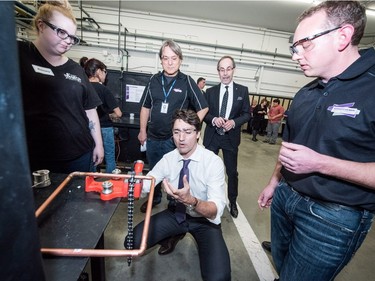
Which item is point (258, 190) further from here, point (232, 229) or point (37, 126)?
point (37, 126)

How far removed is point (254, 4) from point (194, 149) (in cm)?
595

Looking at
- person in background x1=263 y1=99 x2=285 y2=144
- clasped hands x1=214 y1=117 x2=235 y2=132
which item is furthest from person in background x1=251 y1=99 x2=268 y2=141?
clasped hands x1=214 y1=117 x2=235 y2=132

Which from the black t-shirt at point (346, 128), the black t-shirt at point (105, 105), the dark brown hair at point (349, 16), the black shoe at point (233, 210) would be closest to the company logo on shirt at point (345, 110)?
the black t-shirt at point (346, 128)

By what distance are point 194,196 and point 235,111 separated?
54.8 inches

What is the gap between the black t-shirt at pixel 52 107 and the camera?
4.51ft

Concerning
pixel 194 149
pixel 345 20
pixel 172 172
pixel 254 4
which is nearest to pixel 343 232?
pixel 345 20

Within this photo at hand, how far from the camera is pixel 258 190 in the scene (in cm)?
371

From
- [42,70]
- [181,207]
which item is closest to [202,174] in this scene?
[181,207]

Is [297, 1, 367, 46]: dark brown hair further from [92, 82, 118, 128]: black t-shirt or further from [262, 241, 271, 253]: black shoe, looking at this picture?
[92, 82, 118, 128]: black t-shirt

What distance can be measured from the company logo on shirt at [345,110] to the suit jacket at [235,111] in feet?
5.29

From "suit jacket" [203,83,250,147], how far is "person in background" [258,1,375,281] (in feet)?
5.00

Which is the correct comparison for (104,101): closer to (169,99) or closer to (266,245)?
(169,99)

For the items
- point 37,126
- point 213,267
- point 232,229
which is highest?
point 37,126

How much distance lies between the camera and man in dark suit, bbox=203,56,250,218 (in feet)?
8.59
